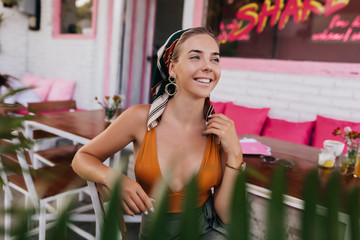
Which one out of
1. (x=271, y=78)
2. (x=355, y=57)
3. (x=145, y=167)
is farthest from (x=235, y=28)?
(x=145, y=167)

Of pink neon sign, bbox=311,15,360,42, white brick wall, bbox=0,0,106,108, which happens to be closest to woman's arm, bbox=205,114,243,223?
pink neon sign, bbox=311,15,360,42

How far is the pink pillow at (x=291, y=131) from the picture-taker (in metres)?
2.94

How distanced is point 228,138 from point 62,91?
485 cm

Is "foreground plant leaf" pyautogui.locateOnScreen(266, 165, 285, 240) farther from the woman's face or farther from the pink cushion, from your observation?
the pink cushion

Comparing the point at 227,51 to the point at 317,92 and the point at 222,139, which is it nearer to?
the point at 317,92

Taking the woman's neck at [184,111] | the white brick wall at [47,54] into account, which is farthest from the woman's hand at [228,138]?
the white brick wall at [47,54]

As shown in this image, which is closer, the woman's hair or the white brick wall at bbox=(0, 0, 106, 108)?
the woman's hair

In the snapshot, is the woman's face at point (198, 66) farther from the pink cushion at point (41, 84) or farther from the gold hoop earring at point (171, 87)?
the pink cushion at point (41, 84)

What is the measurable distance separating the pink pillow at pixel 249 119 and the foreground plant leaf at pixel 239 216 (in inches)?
120

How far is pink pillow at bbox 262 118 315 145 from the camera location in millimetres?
2936

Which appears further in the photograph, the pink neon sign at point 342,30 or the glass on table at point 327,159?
the pink neon sign at point 342,30

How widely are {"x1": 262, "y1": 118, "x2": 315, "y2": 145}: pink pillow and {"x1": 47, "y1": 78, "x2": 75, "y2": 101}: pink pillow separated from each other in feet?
12.3

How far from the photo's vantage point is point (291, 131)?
298 centimetres

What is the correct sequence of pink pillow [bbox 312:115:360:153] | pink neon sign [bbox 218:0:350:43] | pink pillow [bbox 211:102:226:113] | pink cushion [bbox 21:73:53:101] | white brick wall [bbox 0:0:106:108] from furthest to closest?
pink cushion [bbox 21:73:53:101] < white brick wall [bbox 0:0:106:108] < pink pillow [bbox 211:102:226:113] < pink neon sign [bbox 218:0:350:43] < pink pillow [bbox 312:115:360:153]
